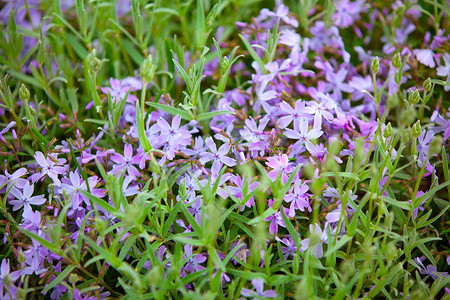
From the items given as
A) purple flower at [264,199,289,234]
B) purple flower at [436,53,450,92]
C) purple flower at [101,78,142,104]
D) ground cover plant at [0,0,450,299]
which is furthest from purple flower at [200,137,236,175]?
purple flower at [436,53,450,92]

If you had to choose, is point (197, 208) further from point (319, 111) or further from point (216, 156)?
point (319, 111)

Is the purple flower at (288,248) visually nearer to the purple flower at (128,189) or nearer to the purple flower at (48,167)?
the purple flower at (128,189)

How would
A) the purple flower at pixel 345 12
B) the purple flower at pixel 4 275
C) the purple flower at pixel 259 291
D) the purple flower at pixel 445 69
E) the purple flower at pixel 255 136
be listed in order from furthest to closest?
the purple flower at pixel 345 12, the purple flower at pixel 445 69, the purple flower at pixel 255 136, the purple flower at pixel 4 275, the purple flower at pixel 259 291

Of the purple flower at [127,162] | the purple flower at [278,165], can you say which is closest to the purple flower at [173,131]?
the purple flower at [127,162]

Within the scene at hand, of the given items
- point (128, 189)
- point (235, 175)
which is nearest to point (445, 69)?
point (235, 175)

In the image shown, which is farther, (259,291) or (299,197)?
(299,197)

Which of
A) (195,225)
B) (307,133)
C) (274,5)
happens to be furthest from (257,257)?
(274,5)

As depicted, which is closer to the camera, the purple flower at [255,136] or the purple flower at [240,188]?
the purple flower at [240,188]
